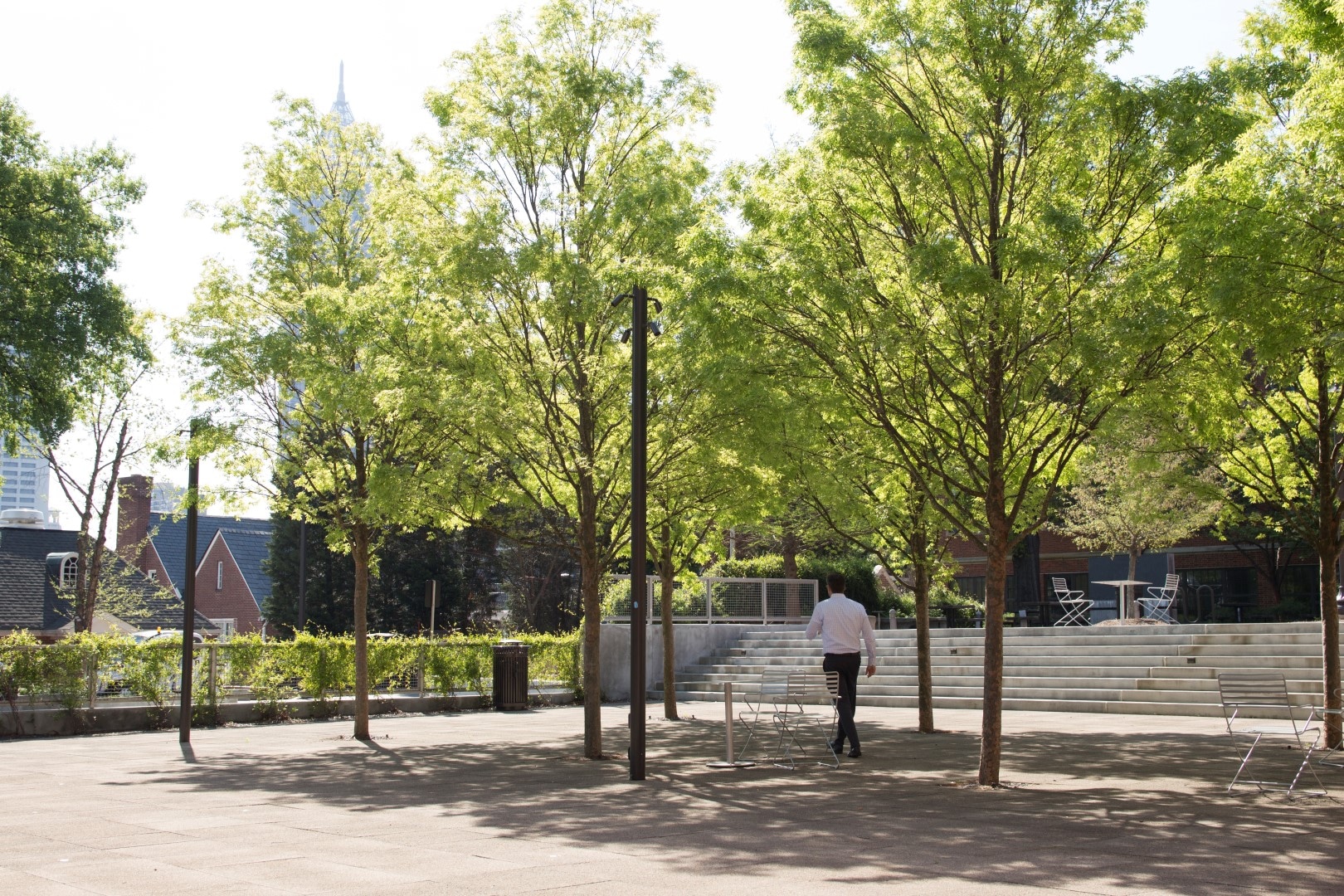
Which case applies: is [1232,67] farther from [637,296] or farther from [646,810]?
[646,810]

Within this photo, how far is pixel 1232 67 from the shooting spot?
12.0 m

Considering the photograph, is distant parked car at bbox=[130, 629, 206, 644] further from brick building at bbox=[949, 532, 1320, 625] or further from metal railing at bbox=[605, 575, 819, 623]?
brick building at bbox=[949, 532, 1320, 625]

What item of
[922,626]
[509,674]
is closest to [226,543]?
[509,674]

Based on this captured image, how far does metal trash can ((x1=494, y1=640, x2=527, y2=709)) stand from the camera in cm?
2525

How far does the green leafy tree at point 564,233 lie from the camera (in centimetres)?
1405

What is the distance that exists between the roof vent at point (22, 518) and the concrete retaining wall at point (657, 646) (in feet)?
98.1

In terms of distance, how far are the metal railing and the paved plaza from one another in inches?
489

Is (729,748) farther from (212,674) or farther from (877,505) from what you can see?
(212,674)

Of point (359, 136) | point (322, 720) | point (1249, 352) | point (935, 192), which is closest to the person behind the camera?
point (935, 192)

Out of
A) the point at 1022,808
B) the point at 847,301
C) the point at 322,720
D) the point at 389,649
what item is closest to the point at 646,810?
the point at 1022,808

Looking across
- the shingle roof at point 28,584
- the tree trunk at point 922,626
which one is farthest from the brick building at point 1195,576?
the shingle roof at point 28,584

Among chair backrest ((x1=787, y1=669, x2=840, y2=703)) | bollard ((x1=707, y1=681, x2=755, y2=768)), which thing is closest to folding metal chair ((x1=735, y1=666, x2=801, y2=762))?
chair backrest ((x1=787, y1=669, x2=840, y2=703))

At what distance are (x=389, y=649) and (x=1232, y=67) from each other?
18.7 metres

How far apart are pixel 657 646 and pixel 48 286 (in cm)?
1518
